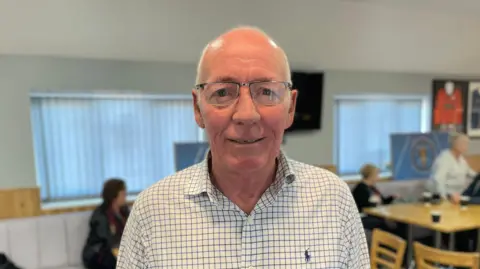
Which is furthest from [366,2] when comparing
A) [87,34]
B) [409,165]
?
[87,34]

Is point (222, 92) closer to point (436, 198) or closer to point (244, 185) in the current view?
point (244, 185)

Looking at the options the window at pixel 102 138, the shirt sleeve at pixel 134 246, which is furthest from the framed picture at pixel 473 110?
the shirt sleeve at pixel 134 246

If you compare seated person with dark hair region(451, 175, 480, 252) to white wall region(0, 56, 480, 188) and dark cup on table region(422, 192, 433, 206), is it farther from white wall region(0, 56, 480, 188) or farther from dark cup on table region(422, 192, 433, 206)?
white wall region(0, 56, 480, 188)

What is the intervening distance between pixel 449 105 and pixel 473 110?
476mm

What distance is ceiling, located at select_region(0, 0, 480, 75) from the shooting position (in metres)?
3.21

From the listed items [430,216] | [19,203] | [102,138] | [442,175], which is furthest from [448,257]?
[19,203]

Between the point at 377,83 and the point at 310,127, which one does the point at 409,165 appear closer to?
the point at 377,83

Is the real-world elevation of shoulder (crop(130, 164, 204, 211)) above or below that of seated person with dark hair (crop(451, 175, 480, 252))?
above

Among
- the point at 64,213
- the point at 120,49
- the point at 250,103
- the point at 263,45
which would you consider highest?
the point at 120,49

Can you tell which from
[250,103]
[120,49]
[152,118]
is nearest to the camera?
[250,103]

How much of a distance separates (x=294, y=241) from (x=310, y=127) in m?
3.76

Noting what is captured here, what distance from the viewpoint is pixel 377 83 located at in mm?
4980

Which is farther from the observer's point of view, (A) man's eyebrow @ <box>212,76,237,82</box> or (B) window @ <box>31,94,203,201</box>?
(B) window @ <box>31,94,203,201</box>

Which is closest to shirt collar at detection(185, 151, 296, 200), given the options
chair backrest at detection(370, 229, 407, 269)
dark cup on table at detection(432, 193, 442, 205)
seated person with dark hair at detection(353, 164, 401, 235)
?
chair backrest at detection(370, 229, 407, 269)
